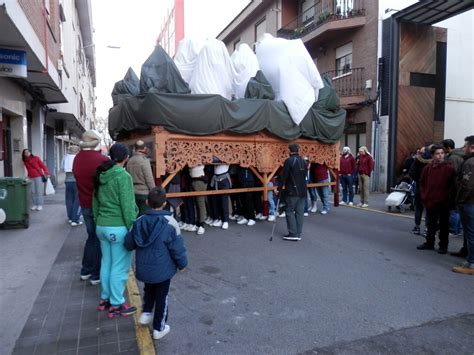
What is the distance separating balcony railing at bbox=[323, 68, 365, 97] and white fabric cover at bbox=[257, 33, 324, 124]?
7.16 meters

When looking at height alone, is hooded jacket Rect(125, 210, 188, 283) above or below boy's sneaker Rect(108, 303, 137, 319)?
above

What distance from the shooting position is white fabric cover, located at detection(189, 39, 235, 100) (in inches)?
293

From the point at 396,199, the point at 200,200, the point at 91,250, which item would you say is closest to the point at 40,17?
the point at 200,200

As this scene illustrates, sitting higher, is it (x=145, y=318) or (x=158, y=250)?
(x=158, y=250)

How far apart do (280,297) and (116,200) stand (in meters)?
2.04

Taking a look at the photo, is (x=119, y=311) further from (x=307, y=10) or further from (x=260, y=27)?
(x=260, y=27)

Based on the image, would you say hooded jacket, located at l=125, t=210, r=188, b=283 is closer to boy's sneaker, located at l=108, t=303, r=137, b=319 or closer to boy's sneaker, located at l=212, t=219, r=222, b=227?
boy's sneaker, located at l=108, t=303, r=137, b=319

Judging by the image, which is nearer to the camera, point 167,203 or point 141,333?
point 141,333

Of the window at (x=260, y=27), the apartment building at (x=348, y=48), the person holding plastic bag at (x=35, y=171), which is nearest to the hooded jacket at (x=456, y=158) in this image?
the apartment building at (x=348, y=48)

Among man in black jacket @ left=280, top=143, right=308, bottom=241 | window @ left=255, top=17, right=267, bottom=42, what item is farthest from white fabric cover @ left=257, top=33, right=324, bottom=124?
window @ left=255, top=17, right=267, bottom=42

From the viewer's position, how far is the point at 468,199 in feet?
Answer: 16.4

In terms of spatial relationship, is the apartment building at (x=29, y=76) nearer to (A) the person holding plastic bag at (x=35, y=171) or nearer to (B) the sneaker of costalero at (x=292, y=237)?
(A) the person holding plastic bag at (x=35, y=171)

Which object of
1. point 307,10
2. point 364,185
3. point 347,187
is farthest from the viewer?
point 307,10

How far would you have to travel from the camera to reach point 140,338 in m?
3.15
